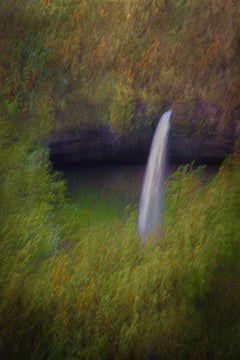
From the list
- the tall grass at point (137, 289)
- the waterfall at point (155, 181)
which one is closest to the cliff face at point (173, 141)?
the waterfall at point (155, 181)

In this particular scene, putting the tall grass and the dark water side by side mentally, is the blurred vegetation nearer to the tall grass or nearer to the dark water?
the tall grass

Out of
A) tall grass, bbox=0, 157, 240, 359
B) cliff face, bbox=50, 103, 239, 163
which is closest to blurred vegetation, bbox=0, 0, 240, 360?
tall grass, bbox=0, 157, 240, 359

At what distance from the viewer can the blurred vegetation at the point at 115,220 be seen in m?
7.00

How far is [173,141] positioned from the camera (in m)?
9.32

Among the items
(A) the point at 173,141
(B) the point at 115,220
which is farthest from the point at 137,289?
(A) the point at 173,141

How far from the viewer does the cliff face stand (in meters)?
9.03

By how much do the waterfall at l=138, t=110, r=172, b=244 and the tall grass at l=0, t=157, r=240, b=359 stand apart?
0.66 ft

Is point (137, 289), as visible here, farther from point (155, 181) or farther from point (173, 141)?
point (173, 141)

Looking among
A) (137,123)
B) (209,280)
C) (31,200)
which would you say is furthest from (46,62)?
(209,280)

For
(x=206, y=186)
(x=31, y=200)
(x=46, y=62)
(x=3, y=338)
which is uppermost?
(x=46, y=62)

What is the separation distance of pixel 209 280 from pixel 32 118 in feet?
14.3

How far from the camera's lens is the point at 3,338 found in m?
6.76

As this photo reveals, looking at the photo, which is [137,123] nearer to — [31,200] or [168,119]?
[168,119]

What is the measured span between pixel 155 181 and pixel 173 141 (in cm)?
66
